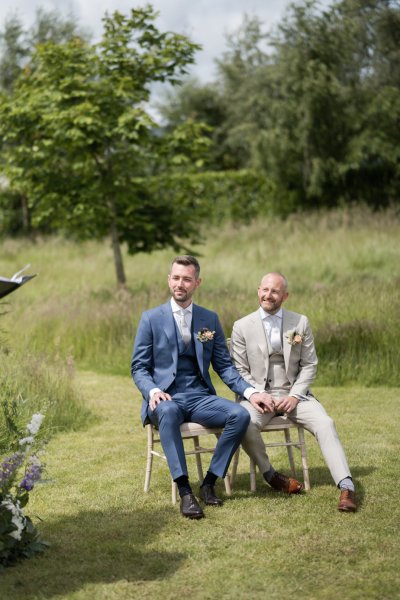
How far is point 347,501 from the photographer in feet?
17.5

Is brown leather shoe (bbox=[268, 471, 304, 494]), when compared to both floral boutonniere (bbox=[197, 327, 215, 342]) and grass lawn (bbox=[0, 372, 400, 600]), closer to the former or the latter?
grass lawn (bbox=[0, 372, 400, 600])

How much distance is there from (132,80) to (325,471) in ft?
31.8

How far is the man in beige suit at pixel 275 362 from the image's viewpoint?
5809 millimetres

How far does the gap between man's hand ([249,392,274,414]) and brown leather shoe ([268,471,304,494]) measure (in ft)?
1.41

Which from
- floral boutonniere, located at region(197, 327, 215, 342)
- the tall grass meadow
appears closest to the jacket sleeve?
floral boutonniere, located at region(197, 327, 215, 342)

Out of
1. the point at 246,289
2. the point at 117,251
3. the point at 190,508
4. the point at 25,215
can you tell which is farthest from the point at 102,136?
the point at 25,215

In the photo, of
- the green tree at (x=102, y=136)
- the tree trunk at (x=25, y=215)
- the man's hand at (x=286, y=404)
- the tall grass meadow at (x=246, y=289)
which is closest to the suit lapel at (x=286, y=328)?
the man's hand at (x=286, y=404)

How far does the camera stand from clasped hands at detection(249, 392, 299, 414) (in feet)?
18.9

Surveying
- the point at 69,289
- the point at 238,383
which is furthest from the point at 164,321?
the point at 69,289

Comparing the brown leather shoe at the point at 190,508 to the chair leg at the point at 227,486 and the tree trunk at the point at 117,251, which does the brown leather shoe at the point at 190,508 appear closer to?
the chair leg at the point at 227,486

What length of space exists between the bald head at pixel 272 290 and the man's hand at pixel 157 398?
93 centimetres

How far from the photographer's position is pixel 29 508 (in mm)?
5688

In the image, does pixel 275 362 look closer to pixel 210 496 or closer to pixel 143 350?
pixel 143 350

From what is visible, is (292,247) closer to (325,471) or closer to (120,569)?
(325,471)
